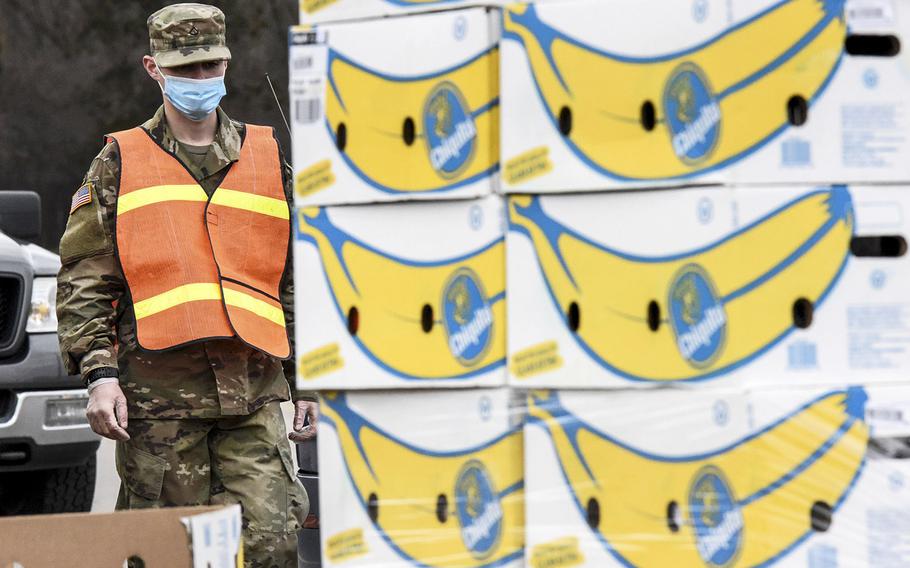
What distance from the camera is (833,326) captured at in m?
2.91

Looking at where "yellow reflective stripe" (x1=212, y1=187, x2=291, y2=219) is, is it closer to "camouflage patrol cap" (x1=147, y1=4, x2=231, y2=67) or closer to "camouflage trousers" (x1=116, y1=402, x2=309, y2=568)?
"camouflage patrol cap" (x1=147, y1=4, x2=231, y2=67)

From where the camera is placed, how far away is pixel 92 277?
4320 millimetres

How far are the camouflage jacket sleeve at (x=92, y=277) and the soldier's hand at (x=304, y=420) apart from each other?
0.63 m

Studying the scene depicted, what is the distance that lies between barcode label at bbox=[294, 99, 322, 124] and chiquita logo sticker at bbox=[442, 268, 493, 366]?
1.66 ft

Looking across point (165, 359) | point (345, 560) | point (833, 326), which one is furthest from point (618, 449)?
point (165, 359)

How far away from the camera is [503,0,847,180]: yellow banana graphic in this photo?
289cm

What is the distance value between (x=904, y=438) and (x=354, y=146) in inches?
52.2

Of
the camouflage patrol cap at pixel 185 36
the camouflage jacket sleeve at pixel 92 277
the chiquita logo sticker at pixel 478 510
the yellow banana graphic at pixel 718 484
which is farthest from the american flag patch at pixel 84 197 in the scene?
the yellow banana graphic at pixel 718 484

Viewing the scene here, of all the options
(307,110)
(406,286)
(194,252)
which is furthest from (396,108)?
(194,252)

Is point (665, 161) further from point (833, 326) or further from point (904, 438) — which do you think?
point (904, 438)

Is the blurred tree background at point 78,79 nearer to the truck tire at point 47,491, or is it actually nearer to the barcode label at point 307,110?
the truck tire at point 47,491

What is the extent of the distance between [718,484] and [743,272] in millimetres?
438

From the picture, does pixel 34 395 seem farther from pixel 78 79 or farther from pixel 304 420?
pixel 78 79

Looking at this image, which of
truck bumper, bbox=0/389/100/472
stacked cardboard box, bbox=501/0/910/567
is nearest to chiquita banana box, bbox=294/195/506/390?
stacked cardboard box, bbox=501/0/910/567
